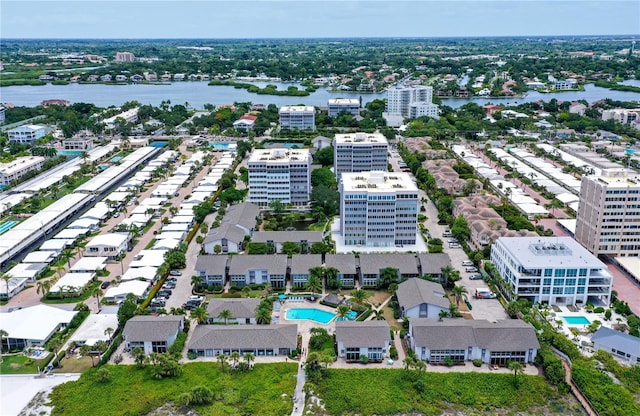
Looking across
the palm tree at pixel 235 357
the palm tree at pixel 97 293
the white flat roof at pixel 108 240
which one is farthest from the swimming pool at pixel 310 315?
the white flat roof at pixel 108 240

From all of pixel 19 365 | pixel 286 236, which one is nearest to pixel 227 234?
pixel 286 236

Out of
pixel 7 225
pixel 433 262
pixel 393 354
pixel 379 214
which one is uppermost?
pixel 379 214

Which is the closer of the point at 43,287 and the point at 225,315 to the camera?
the point at 225,315

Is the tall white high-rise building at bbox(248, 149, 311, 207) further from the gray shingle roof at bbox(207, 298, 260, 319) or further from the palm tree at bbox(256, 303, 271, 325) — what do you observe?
the palm tree at bbox(256, 303, 271, 325)

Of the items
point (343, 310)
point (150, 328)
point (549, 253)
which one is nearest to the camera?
point (150, 328)

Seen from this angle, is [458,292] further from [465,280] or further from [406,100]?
[406,100]

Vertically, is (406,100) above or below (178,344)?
above

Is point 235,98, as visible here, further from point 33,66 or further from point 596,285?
point 596,285

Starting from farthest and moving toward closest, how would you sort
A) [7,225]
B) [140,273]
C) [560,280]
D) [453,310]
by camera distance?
1. [7,225]
2. [140,273]
3. [560,280]
4. [453,310]

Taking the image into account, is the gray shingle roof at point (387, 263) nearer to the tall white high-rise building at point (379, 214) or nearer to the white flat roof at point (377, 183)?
the tall white high-rise building at point (379, 214)
